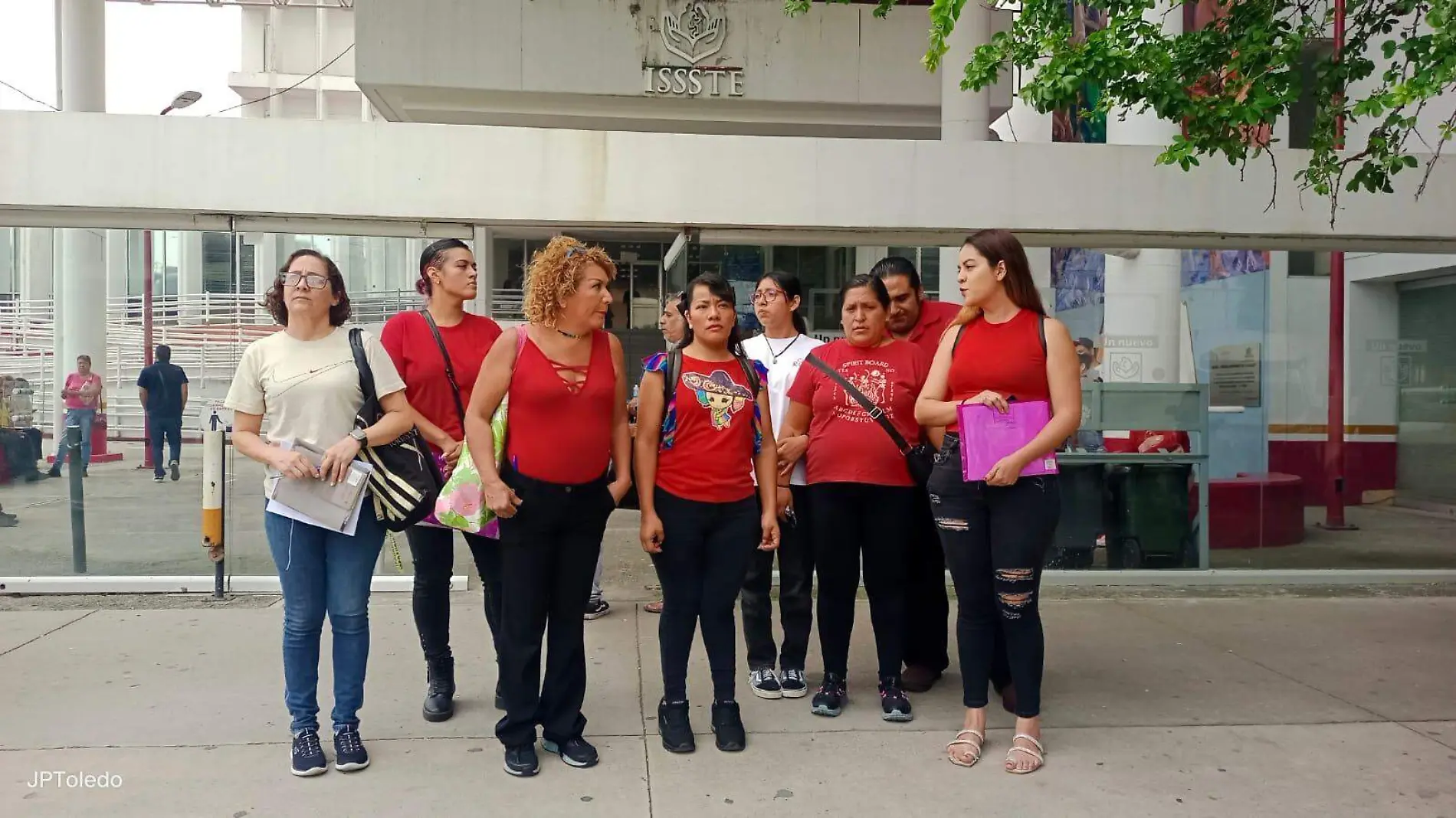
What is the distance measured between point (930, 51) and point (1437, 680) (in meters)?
3.92

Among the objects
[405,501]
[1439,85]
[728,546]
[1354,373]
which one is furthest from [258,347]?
[1354,373]

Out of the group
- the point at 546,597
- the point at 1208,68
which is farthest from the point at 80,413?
the point at 1208,68

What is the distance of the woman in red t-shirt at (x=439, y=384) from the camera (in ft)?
14.3

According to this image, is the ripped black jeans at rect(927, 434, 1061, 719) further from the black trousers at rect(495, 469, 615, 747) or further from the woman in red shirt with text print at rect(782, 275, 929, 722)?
the black trousers at rect(495, 469, 615, 747)

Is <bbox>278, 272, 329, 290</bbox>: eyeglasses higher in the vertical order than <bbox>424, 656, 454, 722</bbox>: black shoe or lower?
higher

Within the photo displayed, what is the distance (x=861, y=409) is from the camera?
4406 millimetres

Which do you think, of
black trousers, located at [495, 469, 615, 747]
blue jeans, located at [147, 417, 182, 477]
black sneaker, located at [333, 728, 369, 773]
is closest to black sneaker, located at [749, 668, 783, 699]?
black trousers, located at [495, 469, 615, 747]

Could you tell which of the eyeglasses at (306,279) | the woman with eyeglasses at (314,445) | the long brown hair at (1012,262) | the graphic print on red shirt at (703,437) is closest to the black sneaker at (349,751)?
the woman with eyeglasses at (314,445)

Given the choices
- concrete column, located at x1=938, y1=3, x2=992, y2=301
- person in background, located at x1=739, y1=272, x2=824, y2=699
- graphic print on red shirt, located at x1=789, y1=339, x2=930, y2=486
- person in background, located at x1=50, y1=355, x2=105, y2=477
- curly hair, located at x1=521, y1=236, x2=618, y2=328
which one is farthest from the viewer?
concrete column, located at x1=938, y1=3, x2=992, y2=301

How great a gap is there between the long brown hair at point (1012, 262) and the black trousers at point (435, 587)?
228cm

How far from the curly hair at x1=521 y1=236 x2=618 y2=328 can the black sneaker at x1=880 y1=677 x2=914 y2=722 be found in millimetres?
2092

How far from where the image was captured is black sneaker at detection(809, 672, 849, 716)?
4516 mm

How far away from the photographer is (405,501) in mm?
3893

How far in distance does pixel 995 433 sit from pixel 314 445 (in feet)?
8.06
